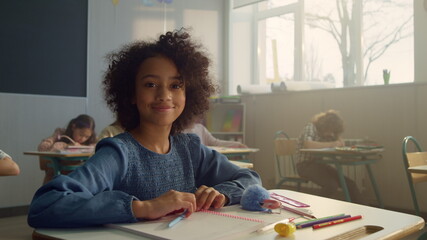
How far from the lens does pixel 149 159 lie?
106cm

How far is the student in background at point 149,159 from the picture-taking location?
78 cm

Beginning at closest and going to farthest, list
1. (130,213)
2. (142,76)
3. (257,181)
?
1. (130,213)
2. (142,76)
3. (257,181)

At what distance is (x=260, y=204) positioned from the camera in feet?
3.15

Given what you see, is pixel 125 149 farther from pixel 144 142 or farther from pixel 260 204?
pixel 260 204

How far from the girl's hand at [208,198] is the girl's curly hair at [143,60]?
31cm

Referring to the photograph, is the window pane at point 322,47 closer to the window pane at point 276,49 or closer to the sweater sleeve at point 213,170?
the window pane at point 276,49

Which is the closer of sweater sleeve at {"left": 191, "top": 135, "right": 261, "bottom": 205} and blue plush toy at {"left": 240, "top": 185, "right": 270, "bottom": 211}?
blue plush toy at {"left": 240, "top": 185, "right": 270, "bottom": 211}

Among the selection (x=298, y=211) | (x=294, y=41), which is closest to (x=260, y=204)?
(x=298, y=211)

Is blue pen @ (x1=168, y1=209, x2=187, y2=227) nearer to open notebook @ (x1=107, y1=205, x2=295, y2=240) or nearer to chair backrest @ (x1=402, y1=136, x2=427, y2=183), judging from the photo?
open notebook @ (x1=107, y1=205, x2=295, y2=240)

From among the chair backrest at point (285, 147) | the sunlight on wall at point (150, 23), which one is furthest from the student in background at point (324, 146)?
the sunlight on wall at point (150, 23)

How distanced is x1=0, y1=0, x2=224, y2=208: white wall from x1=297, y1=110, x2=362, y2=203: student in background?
1208mm

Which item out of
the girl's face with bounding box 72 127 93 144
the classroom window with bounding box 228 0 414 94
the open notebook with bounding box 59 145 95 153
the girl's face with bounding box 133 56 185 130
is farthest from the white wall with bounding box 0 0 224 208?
the girl's face with bounding box 133 56 185 130

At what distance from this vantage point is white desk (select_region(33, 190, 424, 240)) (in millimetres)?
730

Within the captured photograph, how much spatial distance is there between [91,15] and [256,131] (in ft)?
8.05
